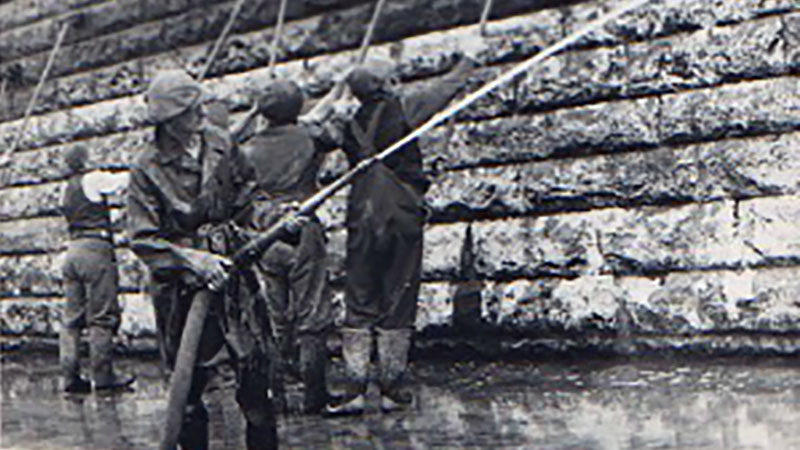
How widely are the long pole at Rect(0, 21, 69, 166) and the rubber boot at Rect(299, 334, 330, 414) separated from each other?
6.31 meters

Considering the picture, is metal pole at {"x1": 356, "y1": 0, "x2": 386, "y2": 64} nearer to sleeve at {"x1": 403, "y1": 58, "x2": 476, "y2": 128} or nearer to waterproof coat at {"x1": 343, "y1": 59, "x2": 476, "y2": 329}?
sleeve at {"x1": 403, "y1": 58, "x2": 476, "y2": 128}

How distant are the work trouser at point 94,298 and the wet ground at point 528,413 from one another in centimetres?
33

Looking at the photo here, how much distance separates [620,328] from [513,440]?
253cm

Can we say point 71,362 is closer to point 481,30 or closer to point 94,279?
point 94,279

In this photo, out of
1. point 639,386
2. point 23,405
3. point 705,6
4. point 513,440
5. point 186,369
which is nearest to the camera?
point 186,369

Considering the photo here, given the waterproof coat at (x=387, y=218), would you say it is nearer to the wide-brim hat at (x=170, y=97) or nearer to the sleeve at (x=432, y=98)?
the sleeve at (x=432, y=98)

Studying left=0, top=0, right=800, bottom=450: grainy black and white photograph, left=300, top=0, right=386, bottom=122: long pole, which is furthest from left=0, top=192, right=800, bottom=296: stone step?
left=300, top=0, right=386, bottom=122: long pole

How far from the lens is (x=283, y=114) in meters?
7.88

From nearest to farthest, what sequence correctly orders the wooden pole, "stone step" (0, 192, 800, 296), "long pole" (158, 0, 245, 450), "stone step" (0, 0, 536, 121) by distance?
1. "long pole" (158, 0, 245, 450)
2. "stone step" (0, 192, 800, 296)
3. "stone step" (0, 0, 536, 121)
4. the wooden pole

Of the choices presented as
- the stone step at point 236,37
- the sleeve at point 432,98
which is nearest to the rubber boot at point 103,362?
the stone step at point 236,37

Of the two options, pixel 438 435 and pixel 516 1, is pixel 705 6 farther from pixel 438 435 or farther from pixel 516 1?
pixel 438 435

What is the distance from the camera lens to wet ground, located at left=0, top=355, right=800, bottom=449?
19.5 ft

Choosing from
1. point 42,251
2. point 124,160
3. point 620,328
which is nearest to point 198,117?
point 620,328

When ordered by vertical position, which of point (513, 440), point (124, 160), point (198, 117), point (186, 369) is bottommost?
point (513, 440)
